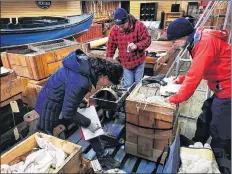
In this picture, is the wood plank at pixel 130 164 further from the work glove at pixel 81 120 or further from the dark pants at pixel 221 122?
the dark pants at pixel 221 122

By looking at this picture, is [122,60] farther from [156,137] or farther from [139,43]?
[156,137]

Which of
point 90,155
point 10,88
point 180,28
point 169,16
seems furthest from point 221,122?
point 169,16

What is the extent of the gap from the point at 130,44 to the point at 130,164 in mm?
1670

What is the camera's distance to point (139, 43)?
10.2 ft

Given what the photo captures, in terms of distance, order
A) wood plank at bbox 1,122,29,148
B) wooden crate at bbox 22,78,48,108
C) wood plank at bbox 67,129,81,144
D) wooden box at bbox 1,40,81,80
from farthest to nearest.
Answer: wooden crate at bbox 22,78,48,108, wooden box at bbox 1,40,81,80, wood plank at bbox 67,129,81,144, wood plank at bbox 1,122,29,148

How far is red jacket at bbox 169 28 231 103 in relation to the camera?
67.2 inches

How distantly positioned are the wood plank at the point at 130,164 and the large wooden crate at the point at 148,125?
2.6 inches

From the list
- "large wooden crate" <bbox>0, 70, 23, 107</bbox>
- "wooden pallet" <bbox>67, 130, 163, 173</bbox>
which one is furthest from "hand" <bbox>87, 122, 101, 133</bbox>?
"large wooden crate" <bbox>0, 70, 23, 107</bbox>

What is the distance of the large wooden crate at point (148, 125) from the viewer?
209 centimetres

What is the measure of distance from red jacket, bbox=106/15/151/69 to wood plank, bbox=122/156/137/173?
1464mm

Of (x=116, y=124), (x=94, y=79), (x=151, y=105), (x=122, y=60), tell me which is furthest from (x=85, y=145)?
(x=122, y=60)

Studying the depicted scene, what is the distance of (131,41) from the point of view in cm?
313

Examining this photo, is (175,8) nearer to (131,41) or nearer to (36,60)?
(131,41)

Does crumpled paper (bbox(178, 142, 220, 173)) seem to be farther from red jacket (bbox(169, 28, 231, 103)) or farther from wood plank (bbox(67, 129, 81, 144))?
wood plank (bbox(67, 129, 81, 144))
